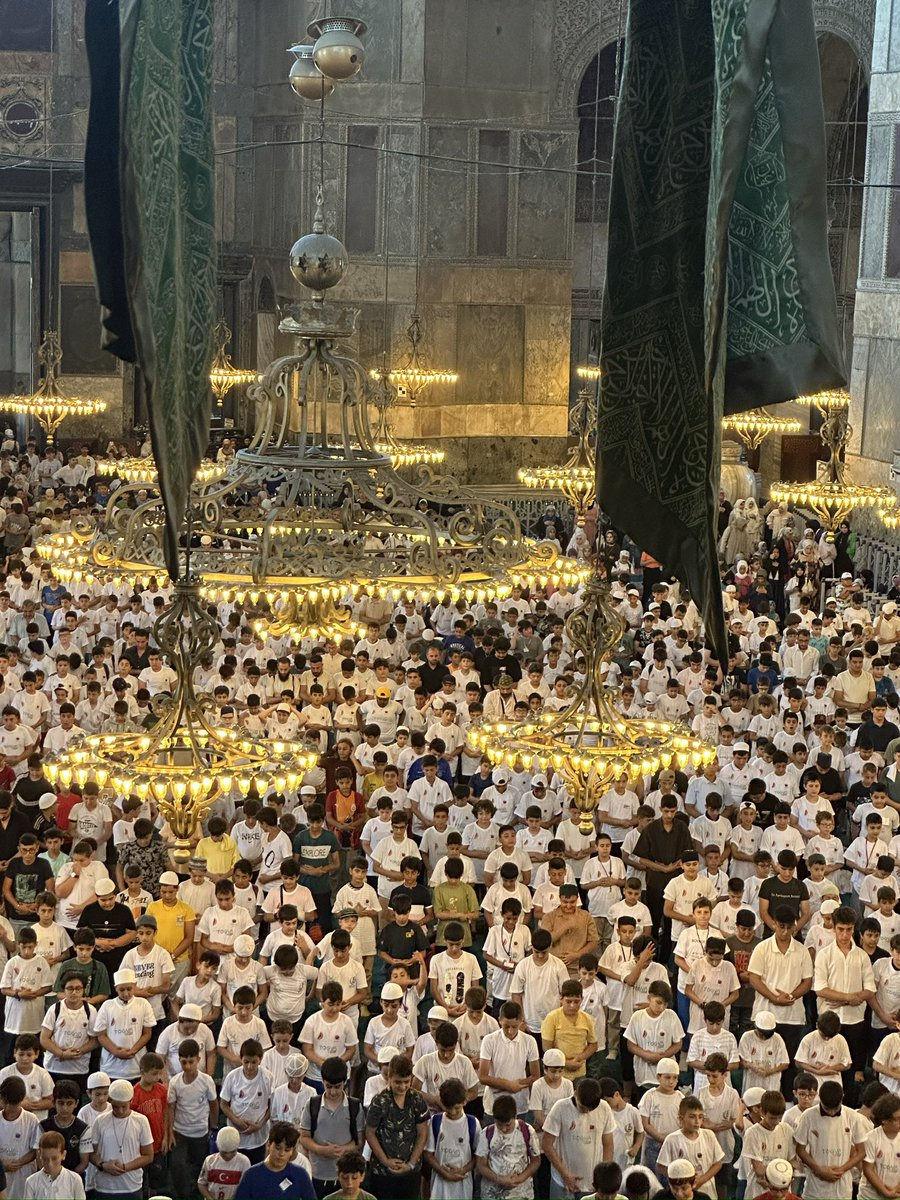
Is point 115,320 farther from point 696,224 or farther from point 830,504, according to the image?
point 830,504

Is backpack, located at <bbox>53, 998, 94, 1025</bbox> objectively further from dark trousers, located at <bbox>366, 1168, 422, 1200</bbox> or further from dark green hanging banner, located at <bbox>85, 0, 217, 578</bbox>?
dark green hanging banner, located at <bbox>85, 0, 217, 578</bbox>

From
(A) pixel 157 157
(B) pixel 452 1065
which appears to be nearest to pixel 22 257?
(B) pixel 452 1065

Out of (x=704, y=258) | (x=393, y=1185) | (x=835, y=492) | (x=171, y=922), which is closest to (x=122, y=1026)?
(x=171, y=922)

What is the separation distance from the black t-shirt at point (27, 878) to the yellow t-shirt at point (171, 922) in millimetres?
1084

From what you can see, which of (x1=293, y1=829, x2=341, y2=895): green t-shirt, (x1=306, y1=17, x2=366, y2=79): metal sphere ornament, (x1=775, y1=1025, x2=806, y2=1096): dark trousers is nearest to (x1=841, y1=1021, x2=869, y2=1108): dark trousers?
(x1=775, y1=1025, x2=806, y2=1096): dark trousers

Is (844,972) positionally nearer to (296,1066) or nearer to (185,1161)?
(296,1066)

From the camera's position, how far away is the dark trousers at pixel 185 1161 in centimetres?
1055

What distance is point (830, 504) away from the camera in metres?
22.5

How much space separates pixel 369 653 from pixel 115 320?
11652mm

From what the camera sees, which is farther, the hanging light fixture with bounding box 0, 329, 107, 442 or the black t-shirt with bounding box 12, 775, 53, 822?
the hanging light fixture with bounding box 0, 329, 107, 442

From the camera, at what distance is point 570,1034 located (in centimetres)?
1126

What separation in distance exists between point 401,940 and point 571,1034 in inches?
59.5

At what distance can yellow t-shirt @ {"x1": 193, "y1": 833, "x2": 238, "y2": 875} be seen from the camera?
13.4 metres

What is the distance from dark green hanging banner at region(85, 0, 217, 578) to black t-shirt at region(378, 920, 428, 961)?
17.9 feet
